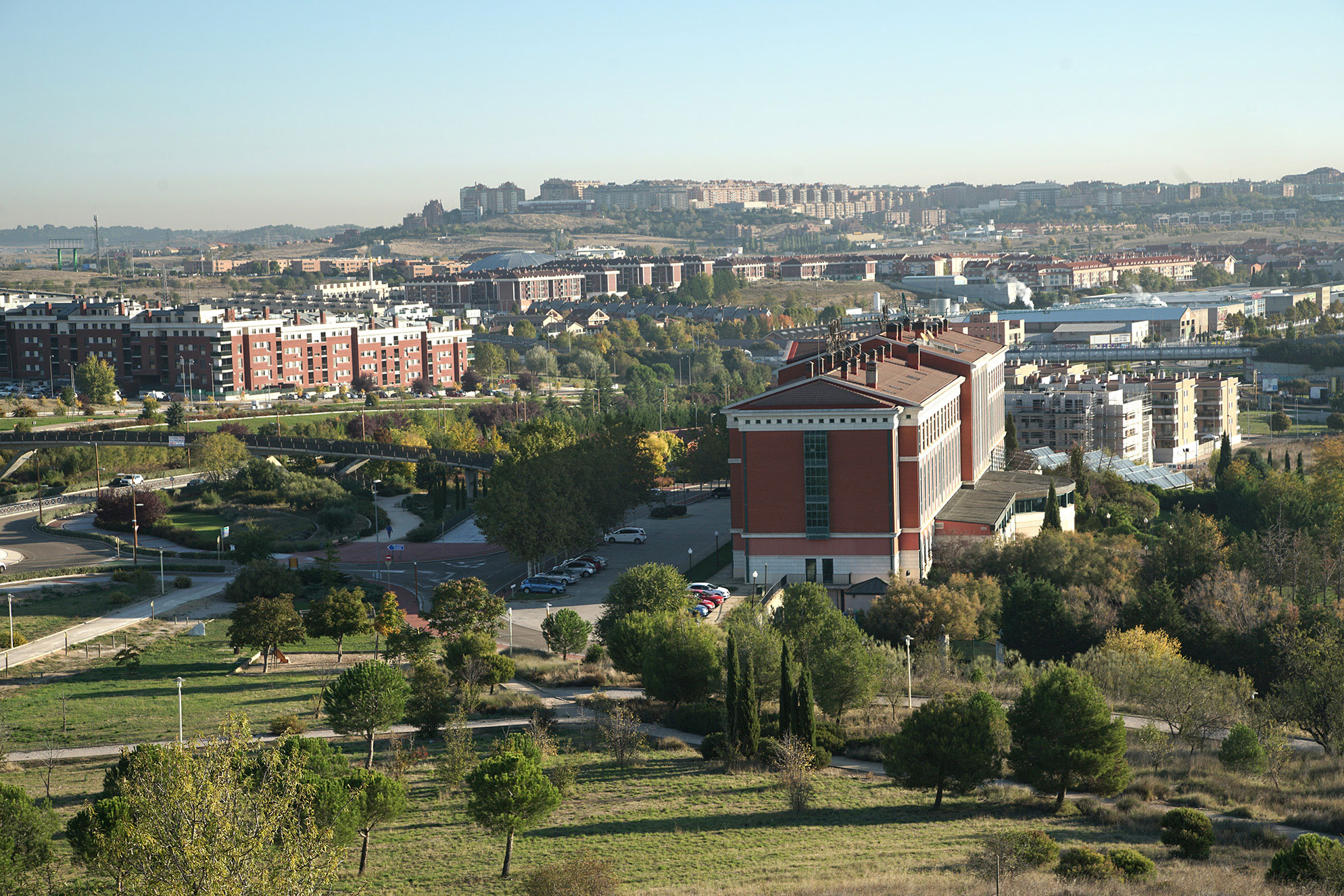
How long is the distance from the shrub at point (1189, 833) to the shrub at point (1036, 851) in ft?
6.24

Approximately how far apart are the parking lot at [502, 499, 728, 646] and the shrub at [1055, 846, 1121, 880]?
61.5 ft

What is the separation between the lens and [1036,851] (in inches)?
790

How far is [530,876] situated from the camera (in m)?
19.3

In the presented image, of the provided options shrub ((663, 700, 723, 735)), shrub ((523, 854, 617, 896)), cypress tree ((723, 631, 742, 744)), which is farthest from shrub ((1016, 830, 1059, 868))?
shrub ((663, 700, 723, 735))

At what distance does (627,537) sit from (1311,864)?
3359 centimetres

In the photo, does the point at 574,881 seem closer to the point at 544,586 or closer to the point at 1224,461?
the point at 544,586

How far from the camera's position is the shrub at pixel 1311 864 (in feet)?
60.5

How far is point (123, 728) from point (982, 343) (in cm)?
4125

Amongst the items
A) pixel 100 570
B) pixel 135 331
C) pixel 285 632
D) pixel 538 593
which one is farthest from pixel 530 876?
pixel 135 331

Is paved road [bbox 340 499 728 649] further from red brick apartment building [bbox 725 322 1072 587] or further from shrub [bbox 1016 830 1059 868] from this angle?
shrub [bbox 1016 830 1059 868]

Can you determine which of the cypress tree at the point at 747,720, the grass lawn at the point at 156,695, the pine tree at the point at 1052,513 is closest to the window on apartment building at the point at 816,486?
the pine tree at the point at 1052,513

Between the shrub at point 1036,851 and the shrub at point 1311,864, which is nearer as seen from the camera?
the shrub at point 1311,864

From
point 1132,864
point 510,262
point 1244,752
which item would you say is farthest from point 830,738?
point 510,262

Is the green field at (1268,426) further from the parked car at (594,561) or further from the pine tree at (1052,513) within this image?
the parked car at (594,561)
